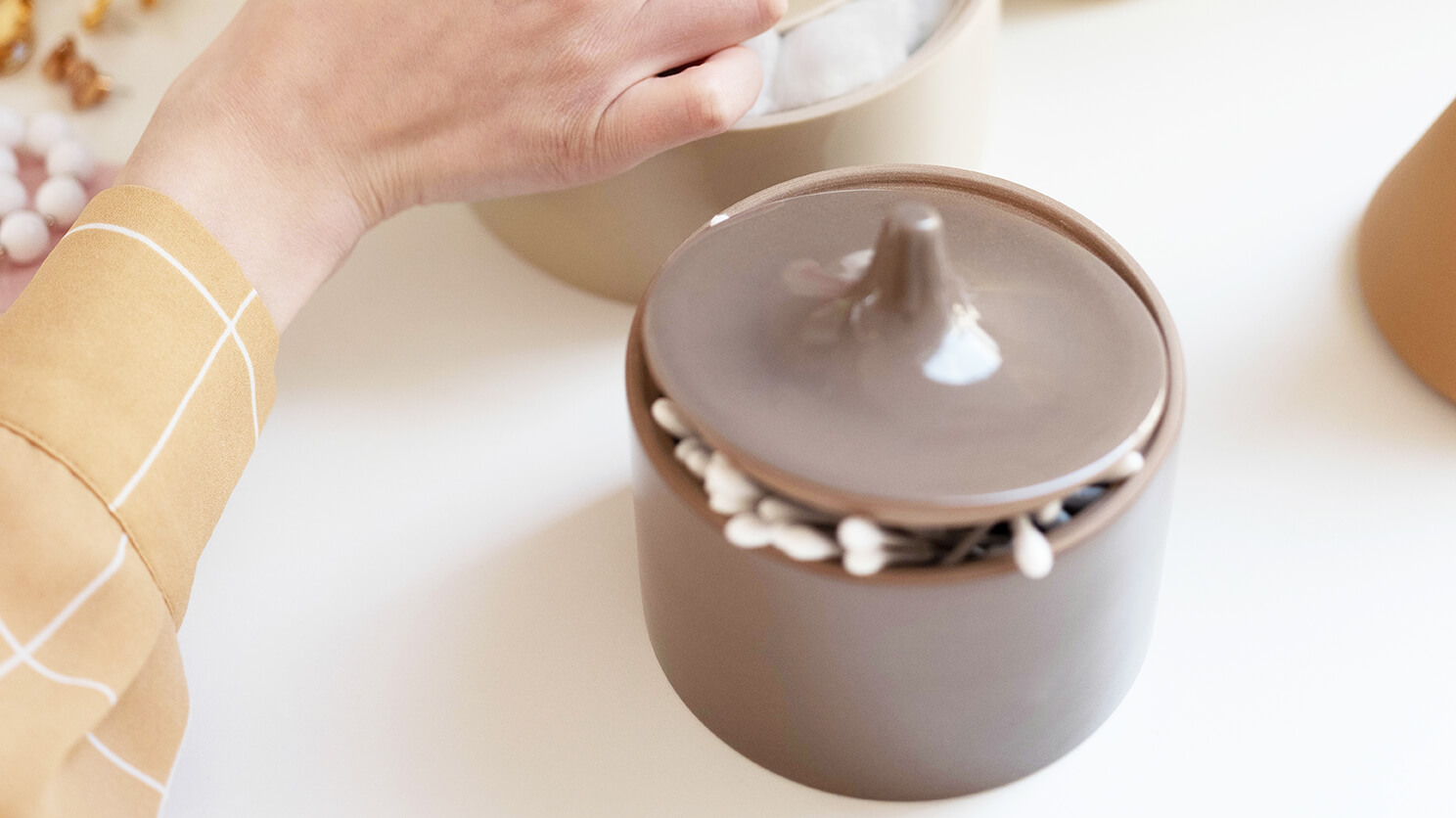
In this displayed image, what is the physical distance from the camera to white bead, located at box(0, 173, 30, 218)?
2.13 ft

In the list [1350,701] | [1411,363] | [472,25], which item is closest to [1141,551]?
[1350,701]

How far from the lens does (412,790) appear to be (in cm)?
45

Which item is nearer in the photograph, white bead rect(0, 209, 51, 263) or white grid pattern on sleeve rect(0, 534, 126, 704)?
white grid pattern on sleeve rect(0, 534, 126, 704)

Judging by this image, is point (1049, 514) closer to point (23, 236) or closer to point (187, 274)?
point (187, 274)

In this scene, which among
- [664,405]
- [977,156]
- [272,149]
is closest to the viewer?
[664,405]

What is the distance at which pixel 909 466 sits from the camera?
0.34 m

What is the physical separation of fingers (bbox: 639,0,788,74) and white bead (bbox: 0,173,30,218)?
1.23 feet

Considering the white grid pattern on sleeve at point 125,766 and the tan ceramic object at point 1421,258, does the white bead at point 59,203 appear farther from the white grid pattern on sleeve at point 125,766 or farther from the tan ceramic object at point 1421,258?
the tan ceramic object at point 1421,258

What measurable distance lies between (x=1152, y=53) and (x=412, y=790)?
1.90ft

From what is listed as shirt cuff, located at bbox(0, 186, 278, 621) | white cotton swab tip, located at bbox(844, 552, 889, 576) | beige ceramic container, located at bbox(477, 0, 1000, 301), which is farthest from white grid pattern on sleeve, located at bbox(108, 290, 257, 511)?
white cotton swab tip, located at bbox(844, 552, 889, 576)

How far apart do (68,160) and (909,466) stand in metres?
0.55

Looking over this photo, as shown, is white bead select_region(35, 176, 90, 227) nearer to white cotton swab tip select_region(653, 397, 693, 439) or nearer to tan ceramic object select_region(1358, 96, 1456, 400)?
white cotton swab tip select_region(653, 397, 693, 439)

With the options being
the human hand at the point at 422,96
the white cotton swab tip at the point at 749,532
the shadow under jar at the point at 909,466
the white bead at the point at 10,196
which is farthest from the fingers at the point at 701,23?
the white bead at the point at 10,196

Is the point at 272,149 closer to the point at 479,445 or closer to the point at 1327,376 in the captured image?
the point at 479,445
